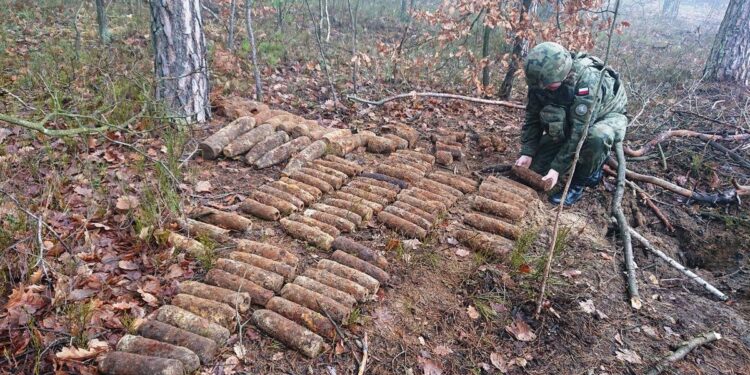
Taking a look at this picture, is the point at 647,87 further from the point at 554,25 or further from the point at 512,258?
the point at 512,258

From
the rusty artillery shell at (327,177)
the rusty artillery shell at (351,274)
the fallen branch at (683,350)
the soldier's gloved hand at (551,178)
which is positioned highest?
the soldier's gloved hand at (551,178)

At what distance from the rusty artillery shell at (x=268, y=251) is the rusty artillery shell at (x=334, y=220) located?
49 centimetres

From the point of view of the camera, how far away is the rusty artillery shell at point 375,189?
4.24 meters

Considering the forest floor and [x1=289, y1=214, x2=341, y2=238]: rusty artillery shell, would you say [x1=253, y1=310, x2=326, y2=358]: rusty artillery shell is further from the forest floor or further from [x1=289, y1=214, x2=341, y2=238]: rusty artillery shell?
[x1=289, y1=214, x2=341, y2=238]: rusty artillery shell

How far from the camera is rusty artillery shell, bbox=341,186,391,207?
13.5 ft

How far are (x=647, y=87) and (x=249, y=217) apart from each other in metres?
7.41

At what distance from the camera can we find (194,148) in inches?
185

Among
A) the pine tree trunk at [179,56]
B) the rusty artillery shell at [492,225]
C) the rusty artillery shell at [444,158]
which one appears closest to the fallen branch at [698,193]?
the rusty artillery shell at [444,158]

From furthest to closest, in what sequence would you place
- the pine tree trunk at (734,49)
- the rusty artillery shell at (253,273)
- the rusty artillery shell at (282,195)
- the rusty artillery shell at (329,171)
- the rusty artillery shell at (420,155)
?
the pine tree trunk at (734,49) < the rusty artillery shell at (420,155) < the rusty artillery shell at (329,171) < the rusty artillery shell at (282,195) < the rusty artillery shell at (253,273)

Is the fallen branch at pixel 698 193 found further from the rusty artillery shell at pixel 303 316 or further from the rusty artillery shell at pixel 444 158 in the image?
the rusty artillery shell at pixel 303 316

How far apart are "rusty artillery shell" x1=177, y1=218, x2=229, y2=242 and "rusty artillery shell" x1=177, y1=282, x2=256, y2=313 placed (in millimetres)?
521

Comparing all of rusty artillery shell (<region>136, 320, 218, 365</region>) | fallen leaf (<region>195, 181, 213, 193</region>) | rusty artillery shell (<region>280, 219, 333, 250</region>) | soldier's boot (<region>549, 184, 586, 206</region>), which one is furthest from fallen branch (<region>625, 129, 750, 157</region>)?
rusty artillery shell (<region>136, 320, 218, 365</region>)

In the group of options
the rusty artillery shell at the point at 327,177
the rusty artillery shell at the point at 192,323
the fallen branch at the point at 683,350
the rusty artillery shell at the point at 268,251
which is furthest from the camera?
the rusty artillery shell at the point at 327,177

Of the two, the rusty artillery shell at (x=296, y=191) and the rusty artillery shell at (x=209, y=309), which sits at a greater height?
the rusty artillery shell at (x=296, y=191)
